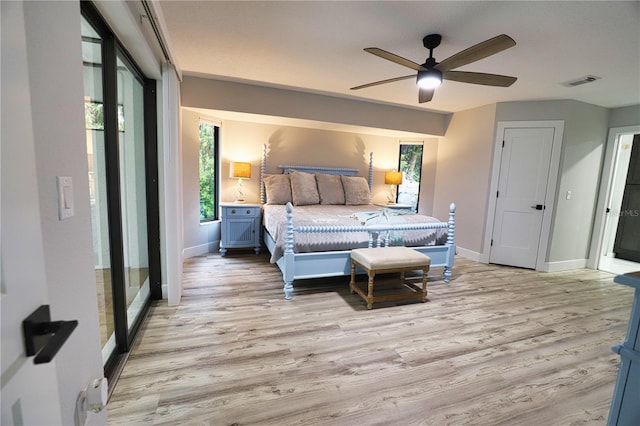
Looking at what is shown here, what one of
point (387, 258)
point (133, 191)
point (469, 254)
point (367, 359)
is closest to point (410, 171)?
point (469, 254)

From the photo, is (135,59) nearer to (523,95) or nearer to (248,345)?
(248,345)

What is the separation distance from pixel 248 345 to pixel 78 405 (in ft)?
4.32

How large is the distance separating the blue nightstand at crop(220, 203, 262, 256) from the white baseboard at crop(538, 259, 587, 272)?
434 centimetres

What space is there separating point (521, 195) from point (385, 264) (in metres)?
2.94

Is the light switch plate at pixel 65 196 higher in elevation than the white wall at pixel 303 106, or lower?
lower

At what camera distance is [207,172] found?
14.7 ft

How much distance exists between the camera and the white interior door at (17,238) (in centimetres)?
47

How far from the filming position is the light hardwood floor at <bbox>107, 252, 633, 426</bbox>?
61.9 inches

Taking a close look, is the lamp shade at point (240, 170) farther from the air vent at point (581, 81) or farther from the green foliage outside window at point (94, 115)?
the air vent at point (581, 81)

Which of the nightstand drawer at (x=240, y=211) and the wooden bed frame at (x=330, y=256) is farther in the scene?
the nightstand drawer at (x=240, y=211)

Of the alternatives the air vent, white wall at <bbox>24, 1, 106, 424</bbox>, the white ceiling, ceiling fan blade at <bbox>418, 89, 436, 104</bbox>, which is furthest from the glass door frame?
the air vent

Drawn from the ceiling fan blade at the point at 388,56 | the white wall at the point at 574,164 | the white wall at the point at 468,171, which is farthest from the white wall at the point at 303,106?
the ceiling fan blade at the point at 388,56

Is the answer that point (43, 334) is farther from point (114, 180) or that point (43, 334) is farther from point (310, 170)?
point (310, 170)

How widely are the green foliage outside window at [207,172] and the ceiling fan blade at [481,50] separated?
11.3 feet
